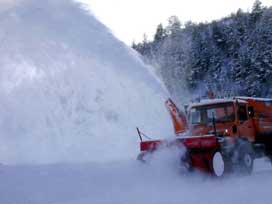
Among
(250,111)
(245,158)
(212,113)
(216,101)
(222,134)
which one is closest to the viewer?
(222,134)

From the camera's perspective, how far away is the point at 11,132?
36.2 ft

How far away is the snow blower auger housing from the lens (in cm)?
931

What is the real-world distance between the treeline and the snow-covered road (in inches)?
1212

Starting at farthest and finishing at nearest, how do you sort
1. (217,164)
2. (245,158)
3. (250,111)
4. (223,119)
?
(250,111), (223,119), (245,158), (217,164)

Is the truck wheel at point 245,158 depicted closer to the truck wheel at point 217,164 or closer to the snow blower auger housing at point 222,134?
the snow blower auger housing at point 222,134


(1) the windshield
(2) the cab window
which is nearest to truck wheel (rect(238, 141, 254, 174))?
(2) the cab window

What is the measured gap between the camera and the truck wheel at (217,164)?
9.22 m

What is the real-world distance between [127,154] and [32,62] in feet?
13.6

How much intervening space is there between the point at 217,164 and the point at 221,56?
5194 cm

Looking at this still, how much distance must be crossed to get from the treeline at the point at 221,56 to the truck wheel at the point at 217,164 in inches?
1217

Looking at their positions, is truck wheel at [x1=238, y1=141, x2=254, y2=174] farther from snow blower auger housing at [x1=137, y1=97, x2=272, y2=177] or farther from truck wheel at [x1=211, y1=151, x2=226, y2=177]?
truck wheel at [x1=211, y1=151, x2=226, y2=177]

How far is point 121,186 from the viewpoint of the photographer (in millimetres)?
8602

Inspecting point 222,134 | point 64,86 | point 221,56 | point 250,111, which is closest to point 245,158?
point 222,134

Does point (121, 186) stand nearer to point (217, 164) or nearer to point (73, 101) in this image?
→ point (217, 164)
